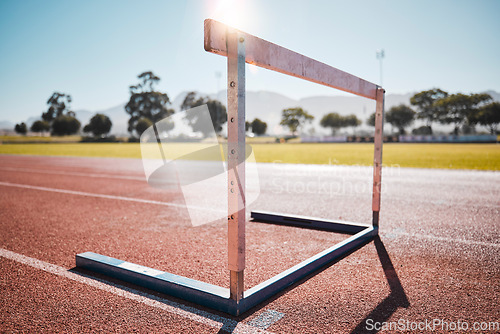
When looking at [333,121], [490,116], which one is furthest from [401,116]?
[333,121]

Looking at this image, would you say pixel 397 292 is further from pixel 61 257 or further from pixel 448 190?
pixel 448 190

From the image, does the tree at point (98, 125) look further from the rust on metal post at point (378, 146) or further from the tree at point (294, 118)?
the rust on metal post at point (378, 146)

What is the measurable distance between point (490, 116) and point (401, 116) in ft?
90.5

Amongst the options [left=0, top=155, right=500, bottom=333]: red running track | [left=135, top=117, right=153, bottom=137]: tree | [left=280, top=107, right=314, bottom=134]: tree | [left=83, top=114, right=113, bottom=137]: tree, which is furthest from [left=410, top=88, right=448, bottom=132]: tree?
[left=0, top=155, right=500, bottom=333]: red running track

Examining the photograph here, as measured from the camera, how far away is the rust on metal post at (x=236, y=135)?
2.25 m

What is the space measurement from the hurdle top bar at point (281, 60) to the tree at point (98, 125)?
12010 cm

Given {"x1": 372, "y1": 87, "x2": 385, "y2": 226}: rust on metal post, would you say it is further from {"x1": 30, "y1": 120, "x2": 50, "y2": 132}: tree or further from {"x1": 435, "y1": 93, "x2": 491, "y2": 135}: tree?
{"x1": 30, "y1": 120, "x2": 50, "y2": 132}: tree

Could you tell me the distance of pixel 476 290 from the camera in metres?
2.85

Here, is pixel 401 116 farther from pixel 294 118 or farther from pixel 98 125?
pixel 98 125

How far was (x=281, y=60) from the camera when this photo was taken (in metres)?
2.75

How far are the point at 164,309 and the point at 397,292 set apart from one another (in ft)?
6.24

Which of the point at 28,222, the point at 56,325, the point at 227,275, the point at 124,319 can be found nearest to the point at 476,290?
the point at 227,275

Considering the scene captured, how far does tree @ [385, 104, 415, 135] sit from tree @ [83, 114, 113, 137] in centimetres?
9671

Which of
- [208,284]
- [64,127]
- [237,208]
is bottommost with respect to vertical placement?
[208,284]
